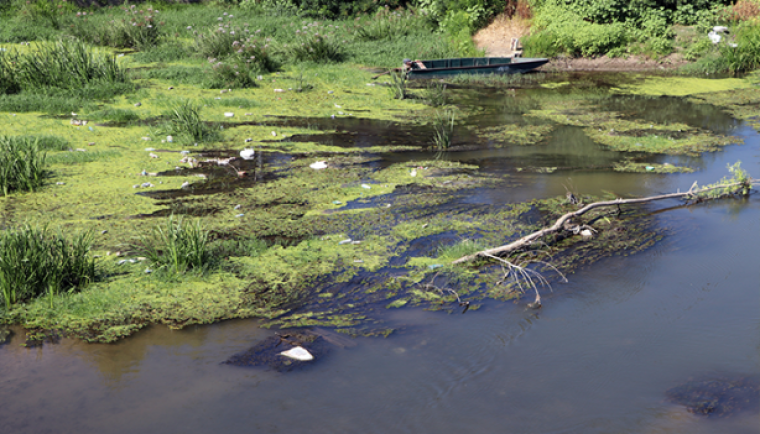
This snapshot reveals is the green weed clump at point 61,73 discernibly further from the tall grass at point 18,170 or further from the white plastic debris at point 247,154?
the tall grass at point 18,170

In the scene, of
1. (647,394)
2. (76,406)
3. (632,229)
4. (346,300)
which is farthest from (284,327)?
(632,229)

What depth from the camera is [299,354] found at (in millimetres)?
3951

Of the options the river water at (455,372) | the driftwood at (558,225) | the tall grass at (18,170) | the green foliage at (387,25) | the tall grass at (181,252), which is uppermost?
the green foliage at (387,25)

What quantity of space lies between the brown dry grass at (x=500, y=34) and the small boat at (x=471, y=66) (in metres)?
2.18

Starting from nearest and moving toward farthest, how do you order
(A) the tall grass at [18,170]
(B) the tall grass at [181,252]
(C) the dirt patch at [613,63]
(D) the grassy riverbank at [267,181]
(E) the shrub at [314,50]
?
(D) the grassy riverbank at [267,181]
(B) the tall grass at [181,252]
(A) the tall grass at [18,170]
(E) the shrub at [314,50]
(C) the dirt patch at [613,63]

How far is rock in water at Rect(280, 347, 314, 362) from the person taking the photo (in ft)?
12.9

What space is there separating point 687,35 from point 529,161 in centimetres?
1035

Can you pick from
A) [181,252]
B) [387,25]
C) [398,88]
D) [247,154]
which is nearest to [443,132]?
[247,154]

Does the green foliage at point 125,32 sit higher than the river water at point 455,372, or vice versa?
the green foliage at point 125,32

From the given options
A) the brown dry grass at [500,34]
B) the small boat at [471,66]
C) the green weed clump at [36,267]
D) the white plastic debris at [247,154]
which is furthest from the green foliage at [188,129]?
the brown dry grass at [500,34]

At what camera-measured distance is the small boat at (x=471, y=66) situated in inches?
549

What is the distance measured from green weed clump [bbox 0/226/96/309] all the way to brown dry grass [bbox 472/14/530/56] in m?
14.3

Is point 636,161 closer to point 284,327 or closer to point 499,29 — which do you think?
point 284,327

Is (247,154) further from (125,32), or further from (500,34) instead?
(500,34)
